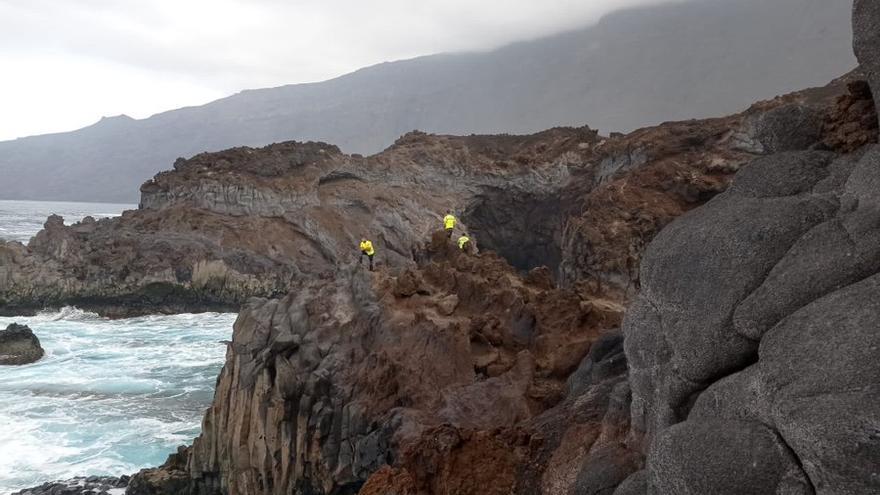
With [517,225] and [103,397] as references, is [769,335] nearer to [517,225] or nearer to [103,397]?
[103,397]

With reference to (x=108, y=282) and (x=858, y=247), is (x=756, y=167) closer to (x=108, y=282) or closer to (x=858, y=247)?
(x=858, y=247)

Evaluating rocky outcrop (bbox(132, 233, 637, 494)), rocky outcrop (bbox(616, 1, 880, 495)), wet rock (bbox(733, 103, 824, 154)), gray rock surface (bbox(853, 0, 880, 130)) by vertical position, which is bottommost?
rocky outcrop (bbox(132, 233, 637, 494))

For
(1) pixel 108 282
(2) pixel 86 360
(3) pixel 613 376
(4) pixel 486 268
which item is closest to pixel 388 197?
(1) pixel 108 282

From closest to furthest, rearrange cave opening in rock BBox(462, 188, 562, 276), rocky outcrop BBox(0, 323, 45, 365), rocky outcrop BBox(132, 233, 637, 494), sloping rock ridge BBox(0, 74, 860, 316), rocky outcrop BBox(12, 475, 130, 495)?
1. rocky outcrop BBox(132, 233, 637, 494)
2. rocky outcrop BBox(12, 475, 130, 495)
3. rocky outcrop BBox(0, 323, 45, 365)
4. sloping rock ridge BBox(0, 74, 860, 316)
5. cave opening in rock BBox(462, 188, 562, 276)

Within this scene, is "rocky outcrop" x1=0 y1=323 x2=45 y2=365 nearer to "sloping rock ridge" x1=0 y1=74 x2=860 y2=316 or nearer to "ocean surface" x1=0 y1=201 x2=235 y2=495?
"ocean surface" x1=0 y1=201 x2=235 y2=495

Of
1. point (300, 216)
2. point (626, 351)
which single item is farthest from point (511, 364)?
point (300, 216)

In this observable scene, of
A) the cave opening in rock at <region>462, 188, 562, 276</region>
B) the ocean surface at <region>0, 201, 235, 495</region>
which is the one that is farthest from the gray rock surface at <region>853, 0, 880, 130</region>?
the cave opening in rock at <region>462, 188, 562, 276</region>

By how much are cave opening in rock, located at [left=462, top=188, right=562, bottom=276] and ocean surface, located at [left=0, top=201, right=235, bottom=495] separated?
18.4 metres

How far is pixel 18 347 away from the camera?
86.0 ft

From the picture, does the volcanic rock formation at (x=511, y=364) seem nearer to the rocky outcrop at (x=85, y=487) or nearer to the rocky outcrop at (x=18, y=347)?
the rocky outcrop at (x=85, y=487)

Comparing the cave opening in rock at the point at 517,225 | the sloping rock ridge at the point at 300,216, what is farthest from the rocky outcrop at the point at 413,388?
the cave opening in rock at the point at 517,225

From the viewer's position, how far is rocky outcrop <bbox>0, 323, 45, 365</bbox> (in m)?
25.7

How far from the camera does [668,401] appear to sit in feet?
17.4

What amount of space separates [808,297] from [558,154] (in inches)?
1508
